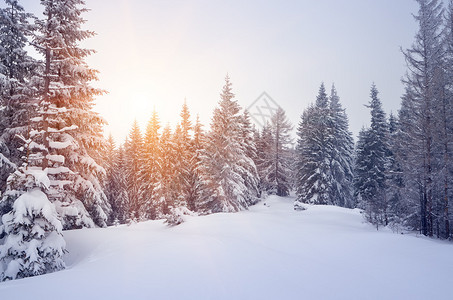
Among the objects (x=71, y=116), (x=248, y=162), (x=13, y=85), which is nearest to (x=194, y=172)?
(x=248, y=162)

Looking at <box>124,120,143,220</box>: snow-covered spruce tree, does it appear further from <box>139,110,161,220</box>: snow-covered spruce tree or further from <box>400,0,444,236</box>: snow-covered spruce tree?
<box>400,0,444,236</box>: snow-covered spruce tree

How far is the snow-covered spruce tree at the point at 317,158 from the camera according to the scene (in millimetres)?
32094

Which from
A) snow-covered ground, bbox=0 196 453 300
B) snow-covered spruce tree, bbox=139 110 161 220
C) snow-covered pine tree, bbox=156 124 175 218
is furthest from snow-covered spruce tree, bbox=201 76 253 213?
snow-covered ground, bbox=0 196 453 300

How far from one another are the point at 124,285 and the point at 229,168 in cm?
2048

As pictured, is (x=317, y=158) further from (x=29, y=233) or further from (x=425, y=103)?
(x=29, y=233)

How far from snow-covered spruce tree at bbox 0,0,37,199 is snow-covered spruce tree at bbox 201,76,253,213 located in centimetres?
1543

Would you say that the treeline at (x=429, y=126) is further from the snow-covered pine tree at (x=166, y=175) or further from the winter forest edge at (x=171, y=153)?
the snow-covered pine tree at (x=166, y=175)

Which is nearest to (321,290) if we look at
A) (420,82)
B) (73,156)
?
(73,156)

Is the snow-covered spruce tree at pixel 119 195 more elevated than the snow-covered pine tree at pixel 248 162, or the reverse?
the snow-covered pine tree at pixel 248 162

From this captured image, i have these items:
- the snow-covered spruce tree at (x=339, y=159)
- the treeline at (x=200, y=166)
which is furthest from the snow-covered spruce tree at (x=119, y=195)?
the snow-covered spruce tree at (x=339, y=159)

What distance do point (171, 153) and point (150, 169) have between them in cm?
336

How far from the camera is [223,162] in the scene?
25.9 metres

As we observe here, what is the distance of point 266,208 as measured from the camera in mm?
31438

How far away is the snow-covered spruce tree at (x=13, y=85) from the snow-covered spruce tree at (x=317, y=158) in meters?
28.6
